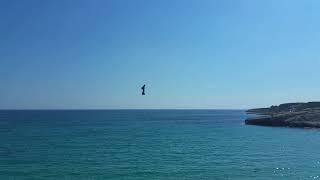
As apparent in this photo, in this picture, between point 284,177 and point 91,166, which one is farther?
point 91,166

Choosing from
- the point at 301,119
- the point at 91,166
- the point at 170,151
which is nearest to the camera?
the point at 91,166

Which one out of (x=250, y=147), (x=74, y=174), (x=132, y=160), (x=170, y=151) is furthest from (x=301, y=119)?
(x=74, y=174)

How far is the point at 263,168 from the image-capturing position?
5262 cm

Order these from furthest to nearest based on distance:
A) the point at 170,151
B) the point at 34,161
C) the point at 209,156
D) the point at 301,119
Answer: the point at 301,119
the point at 170,151
the point at 209,156
the point at 34,161

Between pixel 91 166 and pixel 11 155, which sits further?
pixel 11 155

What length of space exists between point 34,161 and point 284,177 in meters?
29.2

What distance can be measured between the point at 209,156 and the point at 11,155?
26.1 m

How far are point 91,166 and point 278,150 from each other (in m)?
30.1

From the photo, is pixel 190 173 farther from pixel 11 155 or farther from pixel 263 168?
pixel 11 155

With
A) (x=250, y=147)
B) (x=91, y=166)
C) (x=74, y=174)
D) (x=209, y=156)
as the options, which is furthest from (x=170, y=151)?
(x=74, y=174)

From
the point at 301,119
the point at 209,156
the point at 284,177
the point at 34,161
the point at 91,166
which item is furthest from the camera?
the point at 301,119

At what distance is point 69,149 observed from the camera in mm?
75000

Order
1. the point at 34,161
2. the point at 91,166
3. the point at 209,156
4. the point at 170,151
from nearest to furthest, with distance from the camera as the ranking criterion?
the point at 91,166 → the point at 34,161 → the point at 209,156 → the point at 170,151

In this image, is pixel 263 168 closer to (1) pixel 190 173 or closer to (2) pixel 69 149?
(1) pixel 190 173
